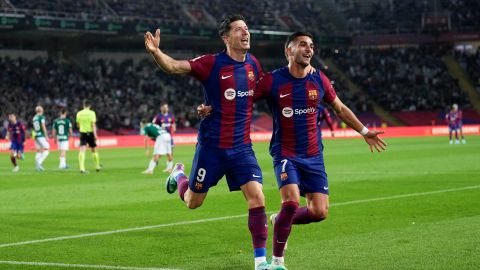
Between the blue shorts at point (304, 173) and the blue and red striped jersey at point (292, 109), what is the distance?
3.1 inches

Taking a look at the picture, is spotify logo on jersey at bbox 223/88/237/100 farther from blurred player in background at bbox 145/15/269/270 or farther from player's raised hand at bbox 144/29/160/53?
player's raised hand at bbox 144/29/160/53

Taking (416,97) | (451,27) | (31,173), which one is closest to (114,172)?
(31,173)

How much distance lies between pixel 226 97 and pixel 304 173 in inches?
48.4

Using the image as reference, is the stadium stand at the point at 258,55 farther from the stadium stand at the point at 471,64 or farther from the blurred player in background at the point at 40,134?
the blurred player in background at the point at 40,134

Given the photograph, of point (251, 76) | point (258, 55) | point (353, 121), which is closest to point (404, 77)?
point (258, 55)

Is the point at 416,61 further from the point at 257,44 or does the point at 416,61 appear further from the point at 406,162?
the point at 406,162

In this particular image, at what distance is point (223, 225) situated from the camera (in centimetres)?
1320

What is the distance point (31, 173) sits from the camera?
27.1m

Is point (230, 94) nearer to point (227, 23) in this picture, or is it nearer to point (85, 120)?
point (227, 23)

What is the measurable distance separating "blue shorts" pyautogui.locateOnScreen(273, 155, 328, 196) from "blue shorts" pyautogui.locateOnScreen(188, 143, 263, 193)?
252 mm

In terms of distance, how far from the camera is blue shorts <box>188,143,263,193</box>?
30.3 feet

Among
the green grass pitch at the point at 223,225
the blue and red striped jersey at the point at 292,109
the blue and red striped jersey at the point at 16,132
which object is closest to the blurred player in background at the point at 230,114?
the blue and red striped jersey at the point at 292,109

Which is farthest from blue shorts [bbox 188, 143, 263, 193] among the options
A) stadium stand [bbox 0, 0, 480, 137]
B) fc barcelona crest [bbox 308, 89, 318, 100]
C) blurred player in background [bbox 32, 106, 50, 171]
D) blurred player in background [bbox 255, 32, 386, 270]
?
stadium stand [bbox 0, 0, 480, 137]

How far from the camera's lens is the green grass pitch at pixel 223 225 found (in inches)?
385
